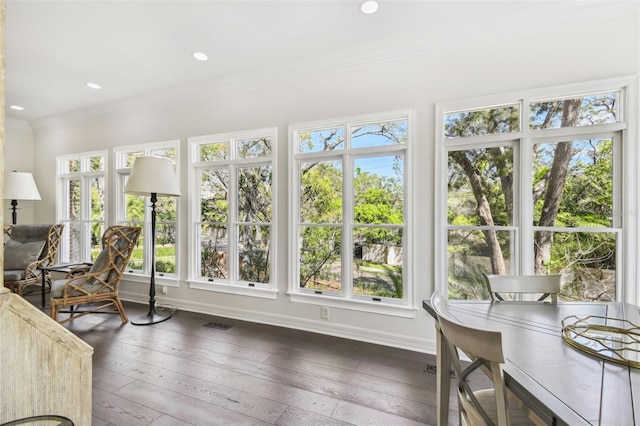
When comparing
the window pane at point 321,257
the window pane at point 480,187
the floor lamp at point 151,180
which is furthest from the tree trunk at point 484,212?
the floor lamp at point 151,180

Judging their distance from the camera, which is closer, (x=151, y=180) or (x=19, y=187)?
(x=151, y=180)

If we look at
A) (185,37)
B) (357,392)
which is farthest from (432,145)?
(185,37)

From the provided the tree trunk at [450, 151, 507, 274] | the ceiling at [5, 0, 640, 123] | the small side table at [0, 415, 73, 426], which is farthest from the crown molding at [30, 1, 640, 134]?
the small side table at [0, 415, 73, 426]

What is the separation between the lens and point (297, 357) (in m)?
2.57

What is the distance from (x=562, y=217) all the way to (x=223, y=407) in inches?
121

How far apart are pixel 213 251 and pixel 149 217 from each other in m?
1.30

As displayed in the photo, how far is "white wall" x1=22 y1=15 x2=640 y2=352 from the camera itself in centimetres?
229

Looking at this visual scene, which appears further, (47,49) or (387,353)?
(47,49)

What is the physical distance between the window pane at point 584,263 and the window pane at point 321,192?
1916 mm

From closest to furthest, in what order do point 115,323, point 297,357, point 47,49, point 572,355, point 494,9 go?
point 572,355
point 494,9
point 297,357
point 47,49
point 115,323

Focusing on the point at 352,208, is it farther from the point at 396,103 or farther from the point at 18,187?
the point at 18,187

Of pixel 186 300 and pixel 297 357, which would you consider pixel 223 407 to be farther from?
pixel 186 300

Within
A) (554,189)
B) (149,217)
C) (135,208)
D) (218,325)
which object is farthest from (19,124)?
(554,189)

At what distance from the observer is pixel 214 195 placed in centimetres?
385
